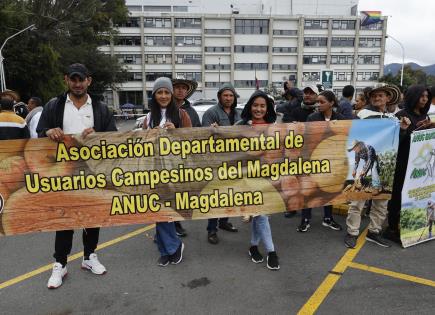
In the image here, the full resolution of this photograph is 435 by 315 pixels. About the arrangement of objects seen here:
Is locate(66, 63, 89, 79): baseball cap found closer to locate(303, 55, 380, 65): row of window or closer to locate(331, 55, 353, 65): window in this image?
locate(303, 55, 380, 65): row of window

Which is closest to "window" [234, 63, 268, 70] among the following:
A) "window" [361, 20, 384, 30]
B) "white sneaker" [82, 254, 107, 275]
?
"window" [361, 20, 384, 30]

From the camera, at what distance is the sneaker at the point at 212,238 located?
450cm

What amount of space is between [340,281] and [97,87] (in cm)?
4350

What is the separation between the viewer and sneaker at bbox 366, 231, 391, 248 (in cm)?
429

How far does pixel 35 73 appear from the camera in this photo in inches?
1041

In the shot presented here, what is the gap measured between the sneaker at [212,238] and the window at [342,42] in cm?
6894

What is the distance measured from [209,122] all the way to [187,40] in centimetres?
6245

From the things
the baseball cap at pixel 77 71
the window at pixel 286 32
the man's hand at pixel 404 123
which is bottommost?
the man's hand at pixel 404 123

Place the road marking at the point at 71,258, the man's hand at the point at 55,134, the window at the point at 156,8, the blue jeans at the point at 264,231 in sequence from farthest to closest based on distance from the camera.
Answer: the window at the point at 156,8, the blue jeans at the point at 264,231, the road marking at the point at 71,258, the man's hand at the point at 55,134

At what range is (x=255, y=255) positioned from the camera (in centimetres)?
398

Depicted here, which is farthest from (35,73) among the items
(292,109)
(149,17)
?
(149,17)

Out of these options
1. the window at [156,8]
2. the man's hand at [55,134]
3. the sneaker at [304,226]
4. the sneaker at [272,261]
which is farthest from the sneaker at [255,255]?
the window at [156,8]

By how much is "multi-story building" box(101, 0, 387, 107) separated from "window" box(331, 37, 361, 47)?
17mm

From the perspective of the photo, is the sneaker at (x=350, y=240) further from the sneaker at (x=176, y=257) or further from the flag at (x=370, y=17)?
the flag at (x=370, y=17)
